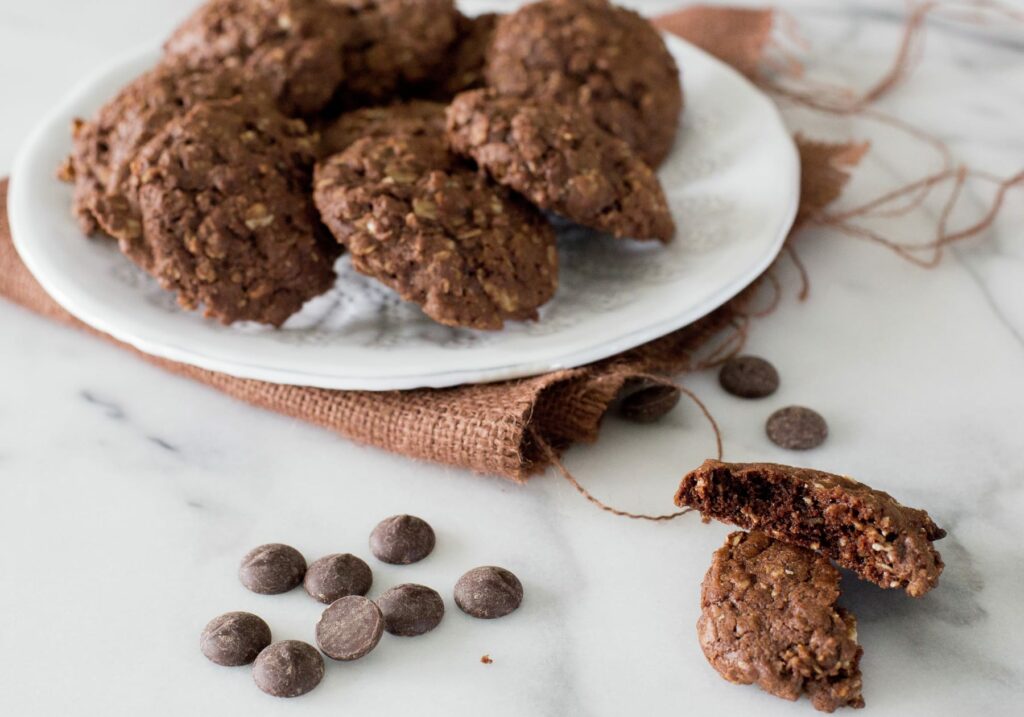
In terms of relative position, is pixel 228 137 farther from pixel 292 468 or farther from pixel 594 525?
pixel 594 525

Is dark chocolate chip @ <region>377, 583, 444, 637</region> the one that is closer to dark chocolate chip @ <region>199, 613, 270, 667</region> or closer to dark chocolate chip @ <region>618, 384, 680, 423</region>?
→ dark chocolate chip @ <region>199, 613, 270, 667</region>

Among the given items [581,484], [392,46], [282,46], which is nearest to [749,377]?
[581,484]

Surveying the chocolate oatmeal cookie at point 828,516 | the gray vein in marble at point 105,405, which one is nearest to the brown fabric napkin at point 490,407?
the gray vein in marble at point 105,405

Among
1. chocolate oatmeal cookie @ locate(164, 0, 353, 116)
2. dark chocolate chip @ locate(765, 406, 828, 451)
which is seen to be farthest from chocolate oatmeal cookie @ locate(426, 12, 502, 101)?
dark chocolate chip @ locate(765, 406, 828, 451)

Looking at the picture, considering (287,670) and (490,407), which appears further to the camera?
(490,407)

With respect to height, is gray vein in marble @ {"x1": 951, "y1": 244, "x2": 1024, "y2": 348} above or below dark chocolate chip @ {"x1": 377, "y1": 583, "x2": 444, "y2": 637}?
below

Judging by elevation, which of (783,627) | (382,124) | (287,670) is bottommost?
(783,627)

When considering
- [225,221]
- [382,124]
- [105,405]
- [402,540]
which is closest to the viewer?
[402,540]

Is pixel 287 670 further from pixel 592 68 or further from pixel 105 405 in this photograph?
pixel 592 68
